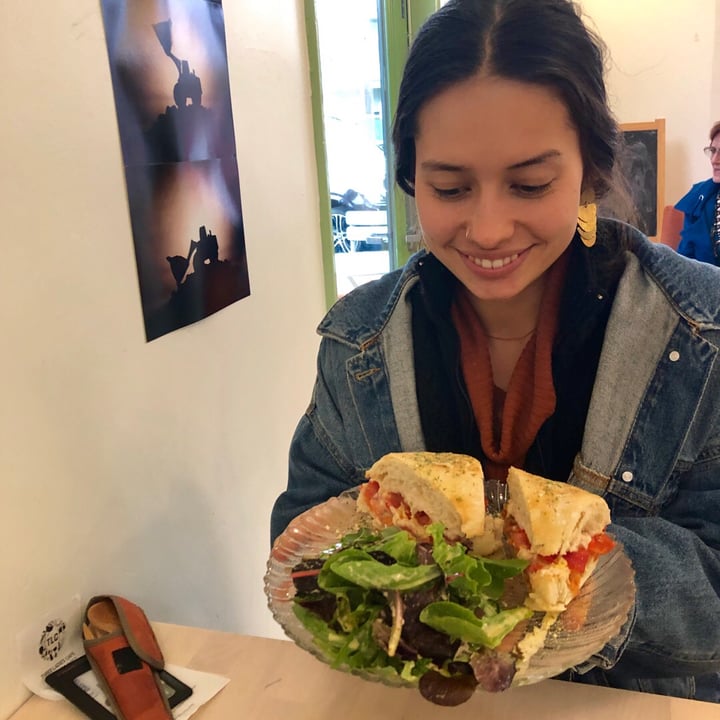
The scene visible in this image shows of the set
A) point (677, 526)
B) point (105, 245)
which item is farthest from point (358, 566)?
point (105, 245)

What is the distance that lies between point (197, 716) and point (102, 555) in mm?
276

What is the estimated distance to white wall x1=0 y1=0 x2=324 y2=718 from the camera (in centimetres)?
83

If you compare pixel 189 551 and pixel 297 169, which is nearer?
pixel 189 551

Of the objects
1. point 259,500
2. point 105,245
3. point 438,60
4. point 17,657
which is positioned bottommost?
point 259,500

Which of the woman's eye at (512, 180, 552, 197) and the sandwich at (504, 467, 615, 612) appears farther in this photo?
the woman's eye at (512, 180, 552, 197)

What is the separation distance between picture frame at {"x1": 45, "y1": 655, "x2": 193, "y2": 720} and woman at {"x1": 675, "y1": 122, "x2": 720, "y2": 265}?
10.0ft

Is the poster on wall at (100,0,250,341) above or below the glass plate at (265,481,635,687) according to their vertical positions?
above

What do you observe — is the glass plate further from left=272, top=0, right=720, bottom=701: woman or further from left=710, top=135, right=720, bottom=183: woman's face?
left=710, top=135, right=720, bottom=183: woman's face

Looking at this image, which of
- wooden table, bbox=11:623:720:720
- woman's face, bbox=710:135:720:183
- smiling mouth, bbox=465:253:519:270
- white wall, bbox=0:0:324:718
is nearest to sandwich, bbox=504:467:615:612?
wooden table, bbox=11:623:720:720

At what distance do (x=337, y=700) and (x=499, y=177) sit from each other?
650mm

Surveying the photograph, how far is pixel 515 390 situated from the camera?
104 centimetres

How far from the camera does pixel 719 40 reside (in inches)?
145

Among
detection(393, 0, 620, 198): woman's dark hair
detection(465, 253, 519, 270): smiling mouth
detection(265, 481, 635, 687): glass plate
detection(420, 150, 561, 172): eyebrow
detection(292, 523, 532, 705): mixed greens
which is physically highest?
detection(393, 0, 620, 198): woman's dark hair

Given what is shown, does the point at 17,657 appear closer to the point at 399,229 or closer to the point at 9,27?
the point at 9,27
